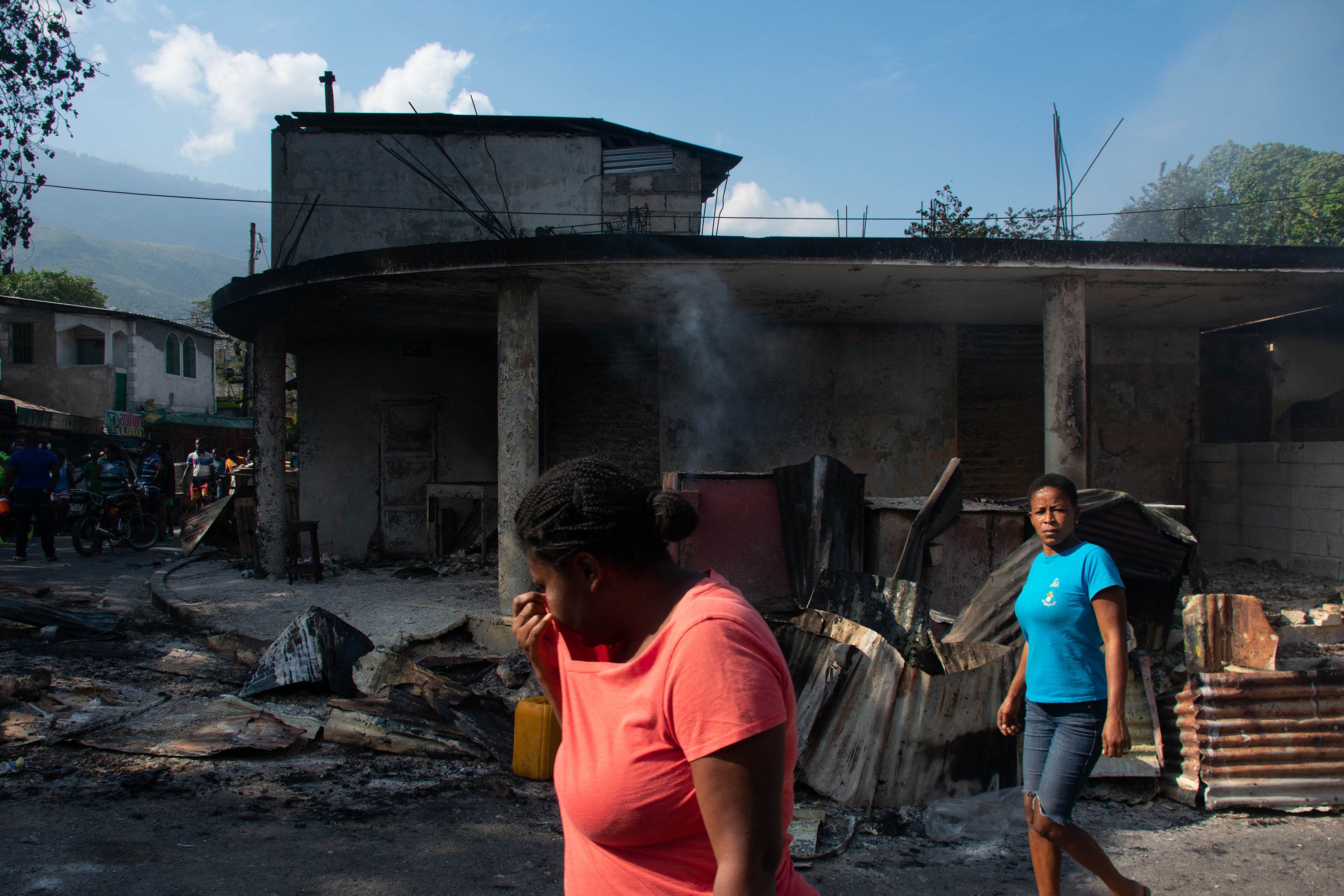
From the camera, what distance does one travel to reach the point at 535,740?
4.29 metres

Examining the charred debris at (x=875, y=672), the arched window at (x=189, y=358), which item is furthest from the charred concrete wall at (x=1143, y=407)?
the arched window at (x=189, y=358)

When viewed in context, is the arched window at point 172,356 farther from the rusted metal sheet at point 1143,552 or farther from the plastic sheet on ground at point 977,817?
the plastic sheet on ground at point 977,817

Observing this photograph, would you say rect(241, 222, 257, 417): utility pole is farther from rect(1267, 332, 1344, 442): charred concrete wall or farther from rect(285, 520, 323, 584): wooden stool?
rect(1267, 332, 1344, 442): charred concrete wall

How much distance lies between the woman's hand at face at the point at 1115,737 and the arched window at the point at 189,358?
38.1 metres

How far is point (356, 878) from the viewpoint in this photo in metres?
3.22

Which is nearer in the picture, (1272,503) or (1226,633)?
(1226,633)

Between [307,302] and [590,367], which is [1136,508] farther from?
[307,302]

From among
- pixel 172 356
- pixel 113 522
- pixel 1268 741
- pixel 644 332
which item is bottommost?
pixel 1268 741

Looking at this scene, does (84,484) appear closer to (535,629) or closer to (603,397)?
(603,397)

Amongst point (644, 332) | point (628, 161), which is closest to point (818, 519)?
point (644, 332)

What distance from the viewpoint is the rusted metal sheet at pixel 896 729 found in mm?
3975

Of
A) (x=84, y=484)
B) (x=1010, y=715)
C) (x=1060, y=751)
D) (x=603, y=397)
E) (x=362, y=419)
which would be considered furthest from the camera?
(x=84, y=484)

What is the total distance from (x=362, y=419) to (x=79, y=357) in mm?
24911

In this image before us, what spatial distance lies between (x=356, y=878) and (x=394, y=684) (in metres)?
2.16
